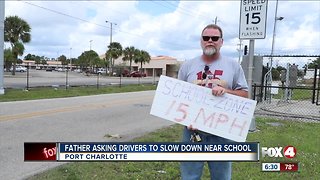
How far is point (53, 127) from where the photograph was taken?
31.3 feet

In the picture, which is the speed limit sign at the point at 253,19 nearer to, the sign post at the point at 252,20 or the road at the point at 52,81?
the sign post at the point at 252,20

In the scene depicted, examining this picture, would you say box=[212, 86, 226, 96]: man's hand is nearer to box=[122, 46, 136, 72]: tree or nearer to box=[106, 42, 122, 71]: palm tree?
box=[106, 42, 122, 71]: palm tree

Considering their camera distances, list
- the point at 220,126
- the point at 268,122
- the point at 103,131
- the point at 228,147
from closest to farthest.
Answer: the point at 228,147 → the point at 220,126 → the point at 103,131 → the point at 268,122

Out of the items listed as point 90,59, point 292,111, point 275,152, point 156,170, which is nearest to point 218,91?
point 275,152

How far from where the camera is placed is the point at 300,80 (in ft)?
86.7

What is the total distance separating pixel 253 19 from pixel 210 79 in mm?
6033

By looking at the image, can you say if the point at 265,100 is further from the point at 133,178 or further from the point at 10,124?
the point at 133,178

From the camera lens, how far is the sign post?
28.5 feet

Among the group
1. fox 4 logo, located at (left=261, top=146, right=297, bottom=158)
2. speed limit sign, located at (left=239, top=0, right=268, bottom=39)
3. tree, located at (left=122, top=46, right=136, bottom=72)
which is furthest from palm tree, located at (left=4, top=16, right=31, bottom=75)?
fox 4 logo, located at (left=261, top=146, right=297, bottom=158)

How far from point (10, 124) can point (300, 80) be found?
72.4 feet

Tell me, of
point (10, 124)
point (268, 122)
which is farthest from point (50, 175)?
point (268, 122)

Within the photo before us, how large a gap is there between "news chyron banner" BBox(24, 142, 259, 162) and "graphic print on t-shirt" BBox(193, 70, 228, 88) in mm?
586

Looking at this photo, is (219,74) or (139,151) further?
(219,74)

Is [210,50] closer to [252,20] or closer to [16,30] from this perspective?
[252,20]
